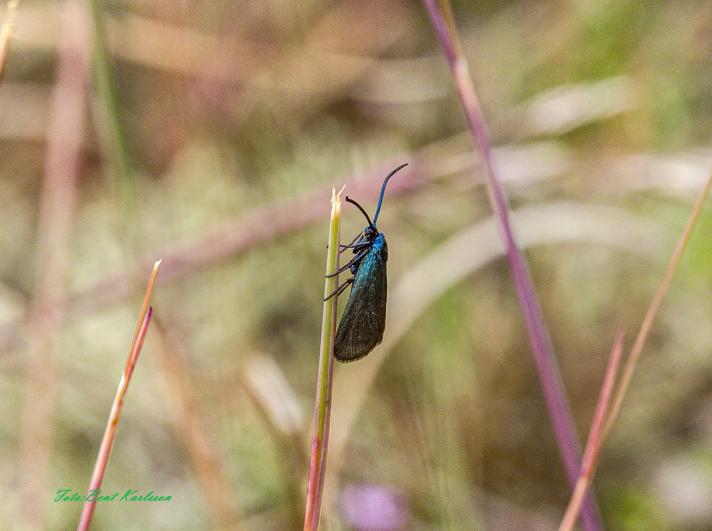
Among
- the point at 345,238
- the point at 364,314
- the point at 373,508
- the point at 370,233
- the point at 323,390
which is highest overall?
the point at 345,238

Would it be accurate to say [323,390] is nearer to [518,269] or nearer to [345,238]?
[518,269]

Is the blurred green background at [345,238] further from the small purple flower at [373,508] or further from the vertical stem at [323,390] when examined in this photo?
the vertical stem at [323,390]

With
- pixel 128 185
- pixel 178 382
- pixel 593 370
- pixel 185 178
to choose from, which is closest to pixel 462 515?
pixel 593 370

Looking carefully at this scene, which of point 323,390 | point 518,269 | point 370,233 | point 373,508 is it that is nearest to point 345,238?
point 370,233

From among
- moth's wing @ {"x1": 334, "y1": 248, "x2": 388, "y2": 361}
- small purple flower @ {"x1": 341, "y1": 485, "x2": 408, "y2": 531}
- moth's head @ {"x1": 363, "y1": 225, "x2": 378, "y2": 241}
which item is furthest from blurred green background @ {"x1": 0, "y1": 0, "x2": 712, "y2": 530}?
moth's head @ {"x1": 363, "y1": 225, "x2": 378, "y2": 241}

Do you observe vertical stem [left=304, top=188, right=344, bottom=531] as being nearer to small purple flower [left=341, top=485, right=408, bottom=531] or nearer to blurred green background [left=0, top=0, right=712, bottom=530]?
blurred green background [left=0, top=0, right=712, bottom=530]

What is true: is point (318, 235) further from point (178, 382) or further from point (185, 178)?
point (178, 382)
